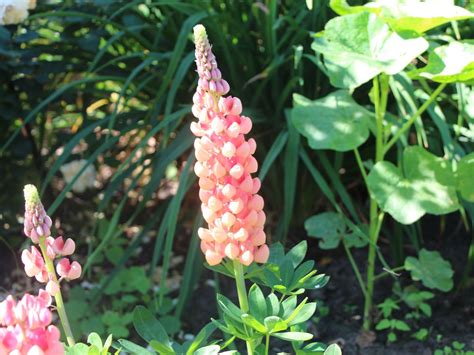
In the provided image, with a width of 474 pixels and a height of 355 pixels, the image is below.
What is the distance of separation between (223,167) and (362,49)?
0.80m

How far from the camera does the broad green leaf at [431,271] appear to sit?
84.7 inches

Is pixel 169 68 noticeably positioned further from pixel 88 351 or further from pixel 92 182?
pixel 88 351

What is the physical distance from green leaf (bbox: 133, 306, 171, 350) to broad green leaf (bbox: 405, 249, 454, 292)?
0.94 meters

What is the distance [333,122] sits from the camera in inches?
80.8

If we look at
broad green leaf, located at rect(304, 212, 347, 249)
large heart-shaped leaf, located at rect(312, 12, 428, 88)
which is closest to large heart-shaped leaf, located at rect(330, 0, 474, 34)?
large heart-shaped leaf, located at rect(312, 12, 428, 88)

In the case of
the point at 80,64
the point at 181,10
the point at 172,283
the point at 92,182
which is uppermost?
the point at 181,10

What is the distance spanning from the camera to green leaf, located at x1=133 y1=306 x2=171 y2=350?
4.56ft

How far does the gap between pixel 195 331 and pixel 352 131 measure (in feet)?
2.69

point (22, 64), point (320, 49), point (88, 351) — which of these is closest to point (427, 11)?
point (320, 49)

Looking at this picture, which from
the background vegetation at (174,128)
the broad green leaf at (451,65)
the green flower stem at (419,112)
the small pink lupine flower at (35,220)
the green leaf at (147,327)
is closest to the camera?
the small pink lupine flower at (35,220)

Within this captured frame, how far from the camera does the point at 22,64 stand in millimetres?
2543

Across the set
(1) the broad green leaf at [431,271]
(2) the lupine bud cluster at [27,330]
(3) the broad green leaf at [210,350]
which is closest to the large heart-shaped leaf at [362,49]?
(1) the broad green leaf at [431,271]

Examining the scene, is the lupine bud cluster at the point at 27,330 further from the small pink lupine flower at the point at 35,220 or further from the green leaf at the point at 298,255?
the green leaf at the point at 298,255

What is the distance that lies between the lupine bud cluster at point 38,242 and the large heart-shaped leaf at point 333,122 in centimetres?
88
